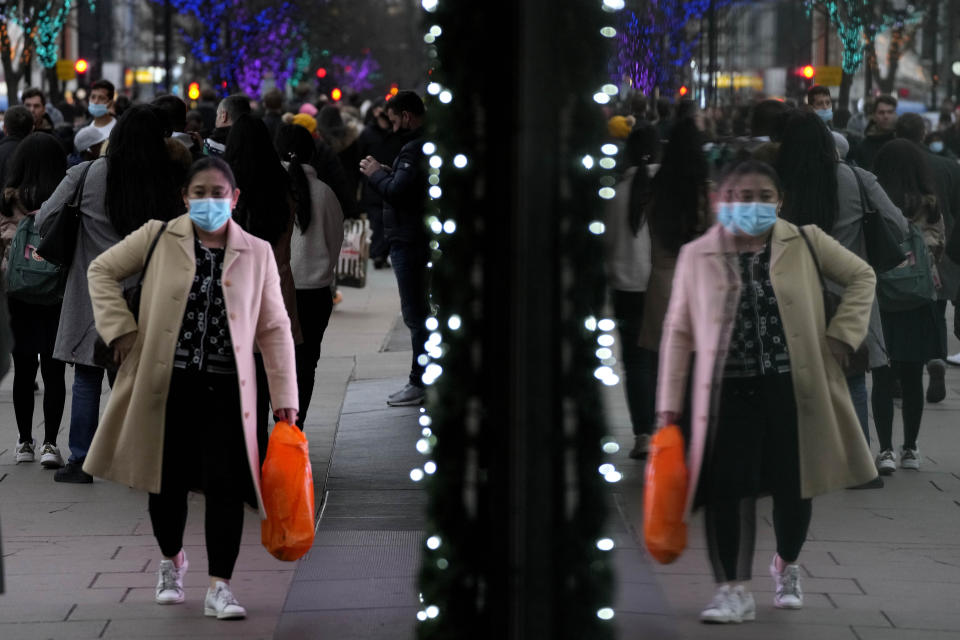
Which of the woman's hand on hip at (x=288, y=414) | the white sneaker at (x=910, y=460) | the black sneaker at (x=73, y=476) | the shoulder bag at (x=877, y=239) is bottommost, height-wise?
the white sneaker at (x=910, y=460)

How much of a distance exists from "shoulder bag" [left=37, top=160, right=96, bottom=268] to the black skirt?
7.75ft

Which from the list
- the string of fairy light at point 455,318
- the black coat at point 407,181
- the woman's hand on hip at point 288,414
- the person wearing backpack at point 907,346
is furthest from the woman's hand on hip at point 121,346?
the person wearing backpack at point 907,346

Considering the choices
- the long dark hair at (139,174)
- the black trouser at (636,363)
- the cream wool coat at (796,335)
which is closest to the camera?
the cream wool coat at (796,335)

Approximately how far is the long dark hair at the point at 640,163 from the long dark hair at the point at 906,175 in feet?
5.55

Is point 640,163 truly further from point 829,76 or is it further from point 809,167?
point 829,76

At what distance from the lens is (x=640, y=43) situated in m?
6.85

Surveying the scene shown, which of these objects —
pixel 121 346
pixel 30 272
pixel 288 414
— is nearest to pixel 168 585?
pixel 288 414

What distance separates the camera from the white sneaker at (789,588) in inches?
219

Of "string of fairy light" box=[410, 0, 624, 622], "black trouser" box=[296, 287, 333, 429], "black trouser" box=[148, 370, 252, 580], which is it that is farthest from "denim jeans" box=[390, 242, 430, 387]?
"string of fairy light" box=[410, 0, 624, 622]

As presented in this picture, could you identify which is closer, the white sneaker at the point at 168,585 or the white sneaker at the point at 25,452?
the white sneaker at the point at 168,585

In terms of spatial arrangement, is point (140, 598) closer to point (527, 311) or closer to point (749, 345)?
point (749, 345)

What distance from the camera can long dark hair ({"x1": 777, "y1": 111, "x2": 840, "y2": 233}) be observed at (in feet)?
24.2

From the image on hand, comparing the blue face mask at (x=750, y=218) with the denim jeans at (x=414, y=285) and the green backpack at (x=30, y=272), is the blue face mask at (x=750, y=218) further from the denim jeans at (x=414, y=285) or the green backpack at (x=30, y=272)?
the denim jeans at (x=414, y=285)

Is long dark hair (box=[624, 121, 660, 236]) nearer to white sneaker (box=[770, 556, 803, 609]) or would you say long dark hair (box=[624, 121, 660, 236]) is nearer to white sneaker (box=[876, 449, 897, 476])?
white sneaker (box=[876, 449, 897, 476])
